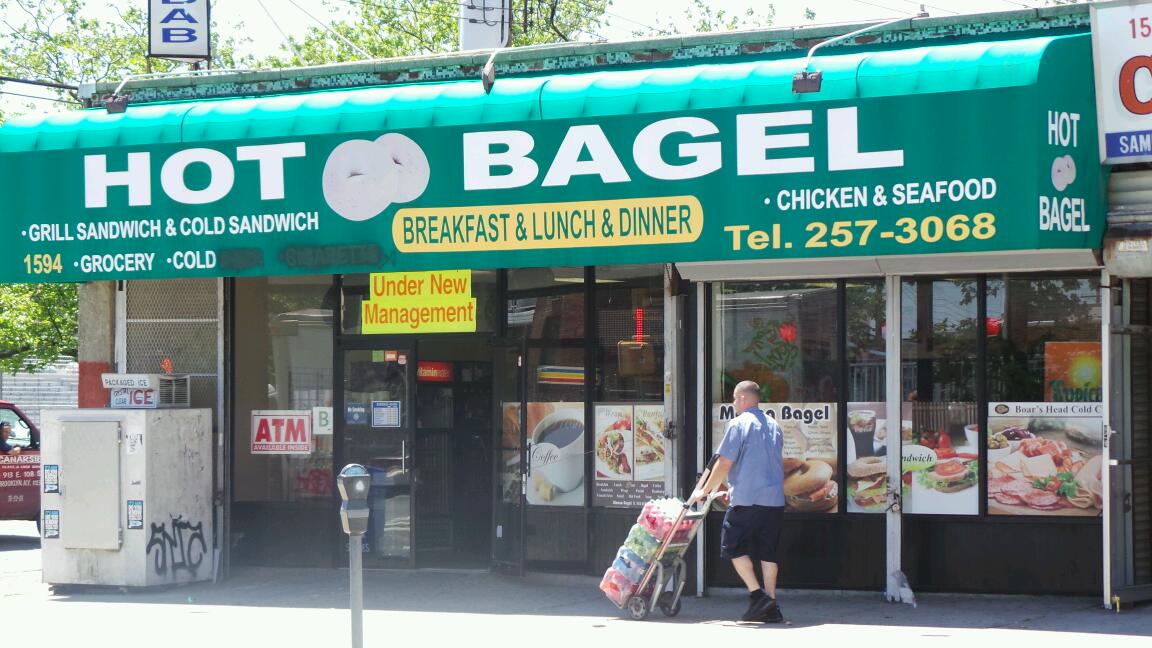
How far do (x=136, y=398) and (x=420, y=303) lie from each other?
2.86m

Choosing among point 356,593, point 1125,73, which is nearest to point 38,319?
point 356,593

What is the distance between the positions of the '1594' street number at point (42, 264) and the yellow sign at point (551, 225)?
3.47m

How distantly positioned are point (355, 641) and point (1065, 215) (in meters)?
5.95

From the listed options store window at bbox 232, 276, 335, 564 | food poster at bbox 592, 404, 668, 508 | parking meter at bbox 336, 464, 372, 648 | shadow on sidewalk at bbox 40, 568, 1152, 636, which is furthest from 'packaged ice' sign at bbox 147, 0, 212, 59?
parking meter at bbox 336, 464, 372, 648

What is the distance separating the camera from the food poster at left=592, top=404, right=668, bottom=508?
40.8 feet

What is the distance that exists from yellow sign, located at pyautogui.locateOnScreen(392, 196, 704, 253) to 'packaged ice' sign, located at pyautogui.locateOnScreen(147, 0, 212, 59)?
723cm

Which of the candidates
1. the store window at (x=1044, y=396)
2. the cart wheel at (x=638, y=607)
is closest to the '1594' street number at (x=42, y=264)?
the cart wheel at (x=638, y=607)

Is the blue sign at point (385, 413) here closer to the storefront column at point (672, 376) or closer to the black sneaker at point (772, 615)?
the storefront column at point (672, 376)

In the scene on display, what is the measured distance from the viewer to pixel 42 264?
13.4 metres

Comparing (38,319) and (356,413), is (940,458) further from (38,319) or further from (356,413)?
(38,319)

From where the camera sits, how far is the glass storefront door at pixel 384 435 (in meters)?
13.8

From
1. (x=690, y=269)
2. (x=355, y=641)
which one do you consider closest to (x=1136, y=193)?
(x=690, y=269)

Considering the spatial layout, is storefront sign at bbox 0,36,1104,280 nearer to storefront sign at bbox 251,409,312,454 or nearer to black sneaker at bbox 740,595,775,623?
storefront sign at bbox 251,409,312,454

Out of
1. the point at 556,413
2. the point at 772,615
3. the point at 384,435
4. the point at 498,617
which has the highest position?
the point at 556,413
